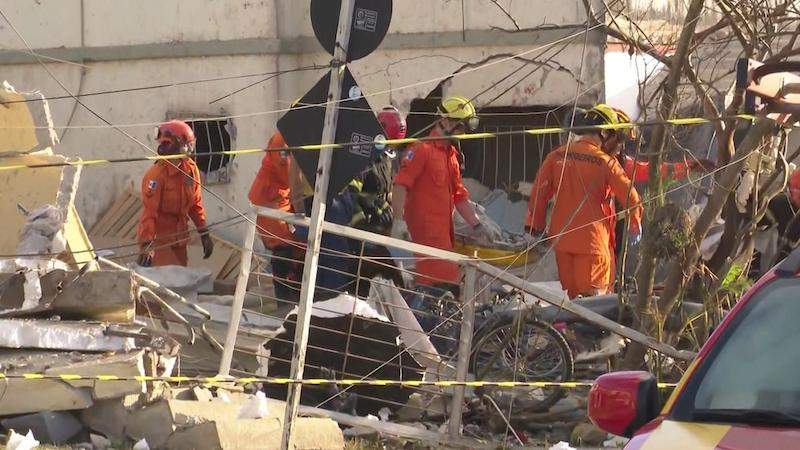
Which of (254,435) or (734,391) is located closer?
(734,391)

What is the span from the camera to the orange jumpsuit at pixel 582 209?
424 inches

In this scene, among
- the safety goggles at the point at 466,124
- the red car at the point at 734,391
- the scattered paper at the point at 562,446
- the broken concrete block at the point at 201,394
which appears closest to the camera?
the red car at the point at 734,391

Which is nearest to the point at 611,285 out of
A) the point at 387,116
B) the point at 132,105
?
the point at 387,116

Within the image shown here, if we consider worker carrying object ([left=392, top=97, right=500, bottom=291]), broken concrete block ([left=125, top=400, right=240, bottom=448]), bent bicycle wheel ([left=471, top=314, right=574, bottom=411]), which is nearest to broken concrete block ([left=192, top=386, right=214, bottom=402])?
broken concrete block ([left=125, top=400, right=240, bottom=448])


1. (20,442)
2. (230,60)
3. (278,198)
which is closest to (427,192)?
(278,198)

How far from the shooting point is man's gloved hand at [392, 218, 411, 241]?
38.6 feet

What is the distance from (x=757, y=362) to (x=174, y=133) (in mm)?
8204

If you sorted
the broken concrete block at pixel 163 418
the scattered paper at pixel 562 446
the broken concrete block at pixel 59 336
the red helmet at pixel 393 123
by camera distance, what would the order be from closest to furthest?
the scattered paper at pixel 562 446 → the broken concrete block at pixel 163 418 → the broken concrete block at pixel 59 336 → the red helmet at pixel 393 123

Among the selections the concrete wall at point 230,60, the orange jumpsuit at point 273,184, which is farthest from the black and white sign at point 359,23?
the concrete wall at point 230,60

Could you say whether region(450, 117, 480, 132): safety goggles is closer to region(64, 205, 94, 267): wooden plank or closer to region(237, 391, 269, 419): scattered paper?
region(64, 205, 94, 267): wooden plank

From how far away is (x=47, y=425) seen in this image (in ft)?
27.6

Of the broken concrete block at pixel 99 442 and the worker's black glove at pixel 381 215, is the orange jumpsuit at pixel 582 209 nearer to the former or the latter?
the worker's black glove at pixel 381 215

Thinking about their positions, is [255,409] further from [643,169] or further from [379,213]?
[643,169]

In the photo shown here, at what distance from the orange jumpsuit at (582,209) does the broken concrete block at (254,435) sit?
3.03 meters
